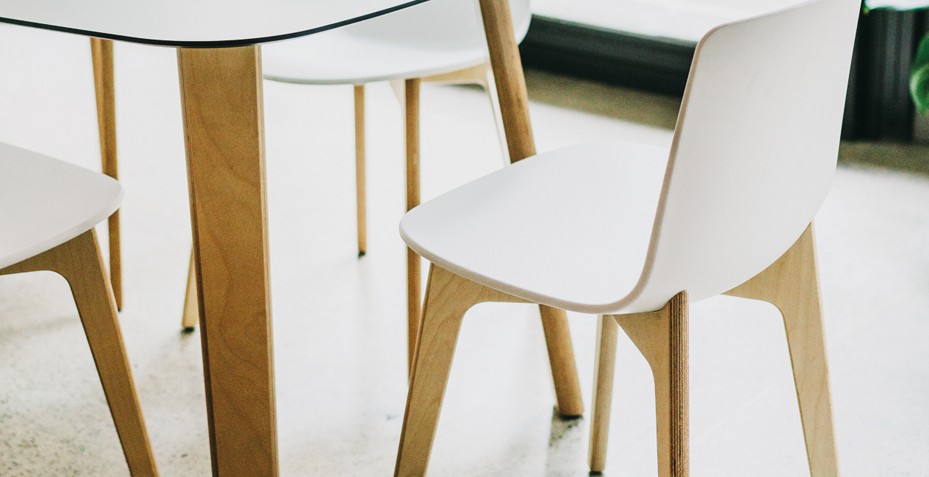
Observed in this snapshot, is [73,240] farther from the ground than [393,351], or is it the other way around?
[73,240]

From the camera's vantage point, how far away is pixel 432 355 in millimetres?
1233

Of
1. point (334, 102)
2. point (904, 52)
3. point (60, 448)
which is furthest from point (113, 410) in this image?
point (904, 52)

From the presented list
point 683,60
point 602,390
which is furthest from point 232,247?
point 683,60

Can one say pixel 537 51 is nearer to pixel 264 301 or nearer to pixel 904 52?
pixel 904 52

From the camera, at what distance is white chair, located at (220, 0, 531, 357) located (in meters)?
1.63

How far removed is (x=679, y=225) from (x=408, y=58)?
88cm

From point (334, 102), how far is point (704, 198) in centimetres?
217

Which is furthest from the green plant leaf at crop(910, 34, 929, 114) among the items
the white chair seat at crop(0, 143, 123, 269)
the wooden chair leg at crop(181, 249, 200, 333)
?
the white chair seat at crop(0, 143, 123, 269)

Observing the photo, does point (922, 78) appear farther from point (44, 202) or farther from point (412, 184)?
point (44, 202)

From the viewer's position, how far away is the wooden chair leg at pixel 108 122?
5.90 feet

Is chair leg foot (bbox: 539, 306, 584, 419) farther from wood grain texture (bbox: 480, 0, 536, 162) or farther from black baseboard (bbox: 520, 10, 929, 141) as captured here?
black baseboard (bbox: 520, 10, 929, 141)

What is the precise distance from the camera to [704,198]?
3.08 feet

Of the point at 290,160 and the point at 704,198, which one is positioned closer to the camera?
the point at 704,198

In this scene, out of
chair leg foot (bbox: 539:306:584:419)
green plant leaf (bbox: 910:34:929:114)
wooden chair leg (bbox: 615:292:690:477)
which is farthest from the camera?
green plant leaf (bbox: 910:34:929:114)
